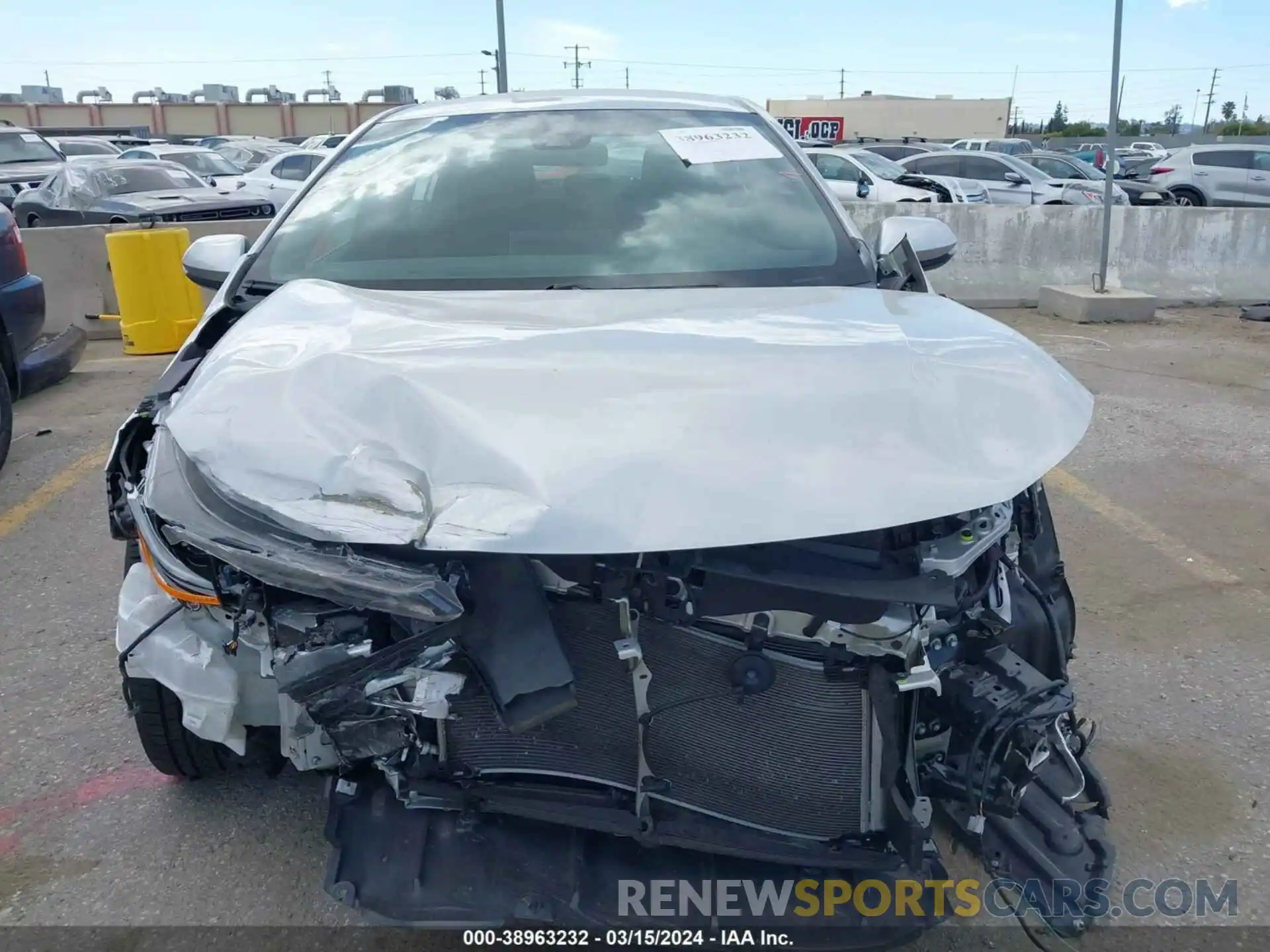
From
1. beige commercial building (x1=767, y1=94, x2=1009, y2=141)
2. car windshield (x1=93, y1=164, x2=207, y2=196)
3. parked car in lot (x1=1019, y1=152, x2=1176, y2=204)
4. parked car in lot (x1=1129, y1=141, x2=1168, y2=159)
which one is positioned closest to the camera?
car windshield (x1=93, y1=164, x2=207, y2=196)

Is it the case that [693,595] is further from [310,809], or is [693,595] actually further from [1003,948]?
[310,809]

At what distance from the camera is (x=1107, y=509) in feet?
14.5

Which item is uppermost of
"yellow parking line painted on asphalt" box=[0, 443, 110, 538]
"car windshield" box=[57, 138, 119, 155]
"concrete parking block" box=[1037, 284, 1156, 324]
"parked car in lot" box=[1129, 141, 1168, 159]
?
"car windshield" box=[57, 138, 119, 155]

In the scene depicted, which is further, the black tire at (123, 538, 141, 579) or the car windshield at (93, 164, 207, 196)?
the car windshield at (93, 164, 207, 196)

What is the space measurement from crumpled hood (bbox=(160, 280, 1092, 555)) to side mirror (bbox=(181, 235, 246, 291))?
978mm

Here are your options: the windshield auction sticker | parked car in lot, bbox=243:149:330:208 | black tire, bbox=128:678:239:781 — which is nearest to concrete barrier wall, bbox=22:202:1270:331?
parked car in lot, bbox=243:149:330:208

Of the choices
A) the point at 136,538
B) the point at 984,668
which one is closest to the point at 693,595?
the point at 984,668

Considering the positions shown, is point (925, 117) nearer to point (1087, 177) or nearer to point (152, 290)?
point (1087, 177)

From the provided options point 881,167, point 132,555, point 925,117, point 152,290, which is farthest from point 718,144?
point 925,117

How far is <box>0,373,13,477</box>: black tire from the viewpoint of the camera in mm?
4789

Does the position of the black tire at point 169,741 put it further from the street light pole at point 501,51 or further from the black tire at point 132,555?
the street light pole at point 501,51

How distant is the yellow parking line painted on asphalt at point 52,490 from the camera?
432 centimetres

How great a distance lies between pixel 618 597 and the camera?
1676mm

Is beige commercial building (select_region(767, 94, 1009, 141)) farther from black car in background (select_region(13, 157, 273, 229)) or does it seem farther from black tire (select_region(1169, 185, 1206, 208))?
black car in background (select_region(13, 157, 273, 229))
